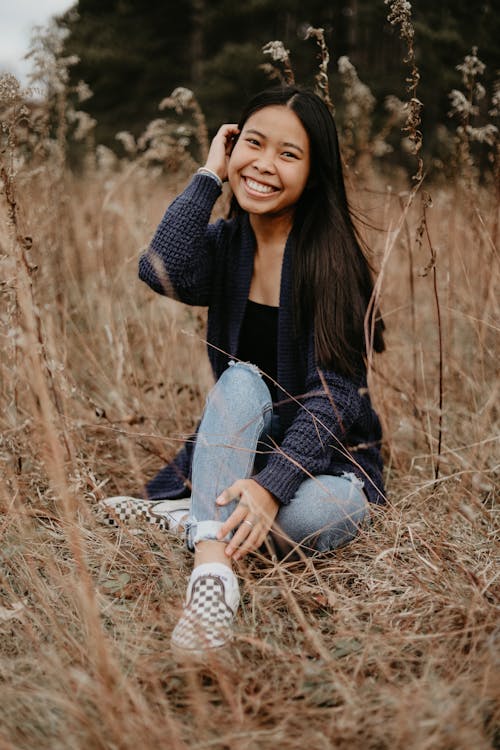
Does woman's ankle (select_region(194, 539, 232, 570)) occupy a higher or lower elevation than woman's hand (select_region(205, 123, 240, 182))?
lower

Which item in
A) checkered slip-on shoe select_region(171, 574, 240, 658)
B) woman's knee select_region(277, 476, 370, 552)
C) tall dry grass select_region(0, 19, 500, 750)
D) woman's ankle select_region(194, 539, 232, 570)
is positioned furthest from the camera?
woman's knee select_region(277, 476, 370, 552)

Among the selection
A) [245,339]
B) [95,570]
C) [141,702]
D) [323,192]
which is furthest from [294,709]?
[323,192]

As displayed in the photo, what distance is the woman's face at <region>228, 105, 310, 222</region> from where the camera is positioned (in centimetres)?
166

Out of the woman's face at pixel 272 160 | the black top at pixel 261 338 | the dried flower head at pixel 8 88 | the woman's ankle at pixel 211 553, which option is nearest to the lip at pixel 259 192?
the woman's face at pixel 272 160

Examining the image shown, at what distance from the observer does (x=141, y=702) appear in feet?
3.33

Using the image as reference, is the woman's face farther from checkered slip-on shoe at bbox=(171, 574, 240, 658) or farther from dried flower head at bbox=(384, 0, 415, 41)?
checkered slip-on shoe at bbox=(171, 574, 240, 658)

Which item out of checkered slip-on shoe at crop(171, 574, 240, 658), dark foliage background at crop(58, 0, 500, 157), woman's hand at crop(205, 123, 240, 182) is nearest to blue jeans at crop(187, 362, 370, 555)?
checkered slip-on shoe at crop(171, 574, 240, 658)

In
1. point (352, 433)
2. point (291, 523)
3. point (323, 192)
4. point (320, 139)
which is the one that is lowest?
point (291, 523)

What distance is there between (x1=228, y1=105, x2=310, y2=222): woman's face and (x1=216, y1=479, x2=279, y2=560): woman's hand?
74 cm

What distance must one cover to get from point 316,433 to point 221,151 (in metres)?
0.85

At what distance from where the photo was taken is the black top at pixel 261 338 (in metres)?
1.83

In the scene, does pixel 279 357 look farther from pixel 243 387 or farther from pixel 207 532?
pixel 207 532

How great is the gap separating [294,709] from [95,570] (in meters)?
0.69

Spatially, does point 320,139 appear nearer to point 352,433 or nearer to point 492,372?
point 352,433
